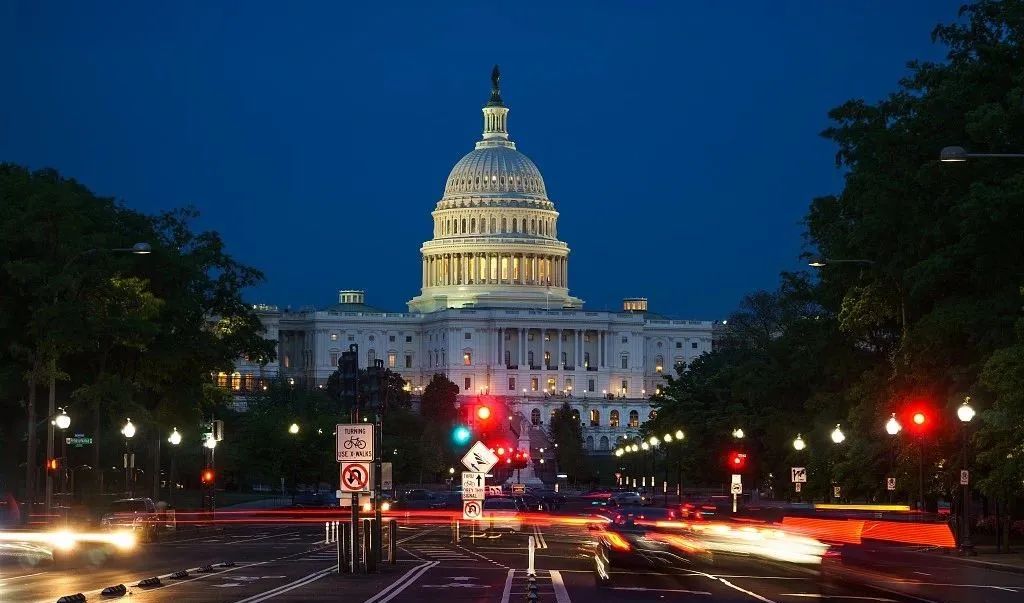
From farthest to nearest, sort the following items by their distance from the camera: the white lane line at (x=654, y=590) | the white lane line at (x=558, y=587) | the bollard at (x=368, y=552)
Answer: the bollard at (x=368, y=552), the white lane line at (x=654, y=590), the white lane line at (x=558, y=587)

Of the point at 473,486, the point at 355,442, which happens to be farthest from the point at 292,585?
the point at 473,486

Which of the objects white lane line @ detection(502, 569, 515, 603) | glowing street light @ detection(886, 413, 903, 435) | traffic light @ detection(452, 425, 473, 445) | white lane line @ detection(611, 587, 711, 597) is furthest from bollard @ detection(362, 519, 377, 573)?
glowing street light @ detection(886, 413, 903, 435)

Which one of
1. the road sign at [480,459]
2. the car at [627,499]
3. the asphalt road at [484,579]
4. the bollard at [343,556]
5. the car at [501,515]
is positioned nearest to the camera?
the asphalt road at [484,579]

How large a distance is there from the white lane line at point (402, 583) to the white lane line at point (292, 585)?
1.65 meters

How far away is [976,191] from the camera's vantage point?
163 ft

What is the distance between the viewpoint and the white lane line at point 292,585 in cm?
3167

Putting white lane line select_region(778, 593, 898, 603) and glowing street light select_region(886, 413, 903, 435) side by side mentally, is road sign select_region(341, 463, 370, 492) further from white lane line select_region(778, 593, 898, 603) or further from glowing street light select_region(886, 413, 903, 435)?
glowing street light select_region(886, 413, 903, 435)

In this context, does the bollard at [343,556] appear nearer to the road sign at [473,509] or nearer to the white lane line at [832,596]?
the road sign at [473,509]

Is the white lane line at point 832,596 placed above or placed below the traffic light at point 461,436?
below

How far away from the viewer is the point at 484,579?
39406 millimetres

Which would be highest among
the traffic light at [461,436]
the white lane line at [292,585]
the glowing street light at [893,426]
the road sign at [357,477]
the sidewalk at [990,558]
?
the glowing street light at [893,426]

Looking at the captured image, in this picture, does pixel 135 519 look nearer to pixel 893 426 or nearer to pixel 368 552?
pixel 368 552

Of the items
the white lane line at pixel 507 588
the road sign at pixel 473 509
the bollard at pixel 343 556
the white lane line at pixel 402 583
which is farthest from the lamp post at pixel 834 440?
the bollard at pixel 343 556

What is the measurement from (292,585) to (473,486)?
14088 mm
